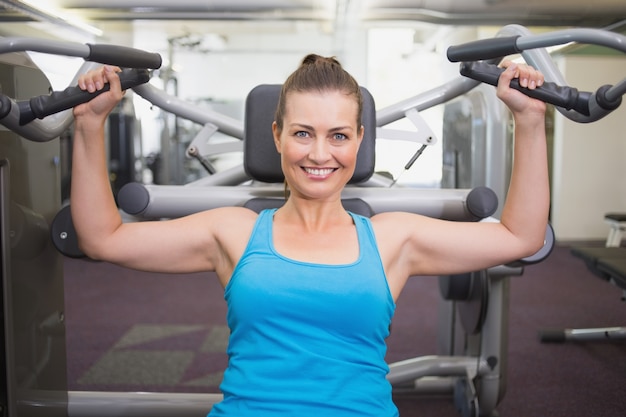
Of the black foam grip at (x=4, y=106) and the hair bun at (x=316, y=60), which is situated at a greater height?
the hair bun at (x=316, y=60)

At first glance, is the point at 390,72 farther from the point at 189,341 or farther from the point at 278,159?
the point at 278,159

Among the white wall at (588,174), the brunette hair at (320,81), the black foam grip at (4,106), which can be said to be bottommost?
the white wall at (588,174)

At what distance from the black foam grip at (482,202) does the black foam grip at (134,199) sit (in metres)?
0.82

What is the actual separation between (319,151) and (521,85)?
381 millimetres

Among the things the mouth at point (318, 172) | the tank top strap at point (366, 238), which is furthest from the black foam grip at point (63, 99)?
the tank top strap at point (366, 238)

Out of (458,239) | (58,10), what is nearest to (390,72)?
(58,10)

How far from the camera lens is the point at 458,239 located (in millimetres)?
1216

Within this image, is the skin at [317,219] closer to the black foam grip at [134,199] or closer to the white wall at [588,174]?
the black foam grip at [134,199]

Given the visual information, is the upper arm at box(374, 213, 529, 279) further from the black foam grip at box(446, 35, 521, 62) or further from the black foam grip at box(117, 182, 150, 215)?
the black foam grip at box(117, 182, 150, 215)

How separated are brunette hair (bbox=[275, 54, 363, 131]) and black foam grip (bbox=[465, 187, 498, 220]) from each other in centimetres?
50

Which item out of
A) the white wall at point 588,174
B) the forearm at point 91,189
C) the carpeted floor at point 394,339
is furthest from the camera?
the white wall at point 588,174

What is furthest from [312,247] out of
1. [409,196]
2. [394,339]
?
[394,339]

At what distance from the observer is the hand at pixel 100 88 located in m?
1.09

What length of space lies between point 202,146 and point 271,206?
1.85 ft
